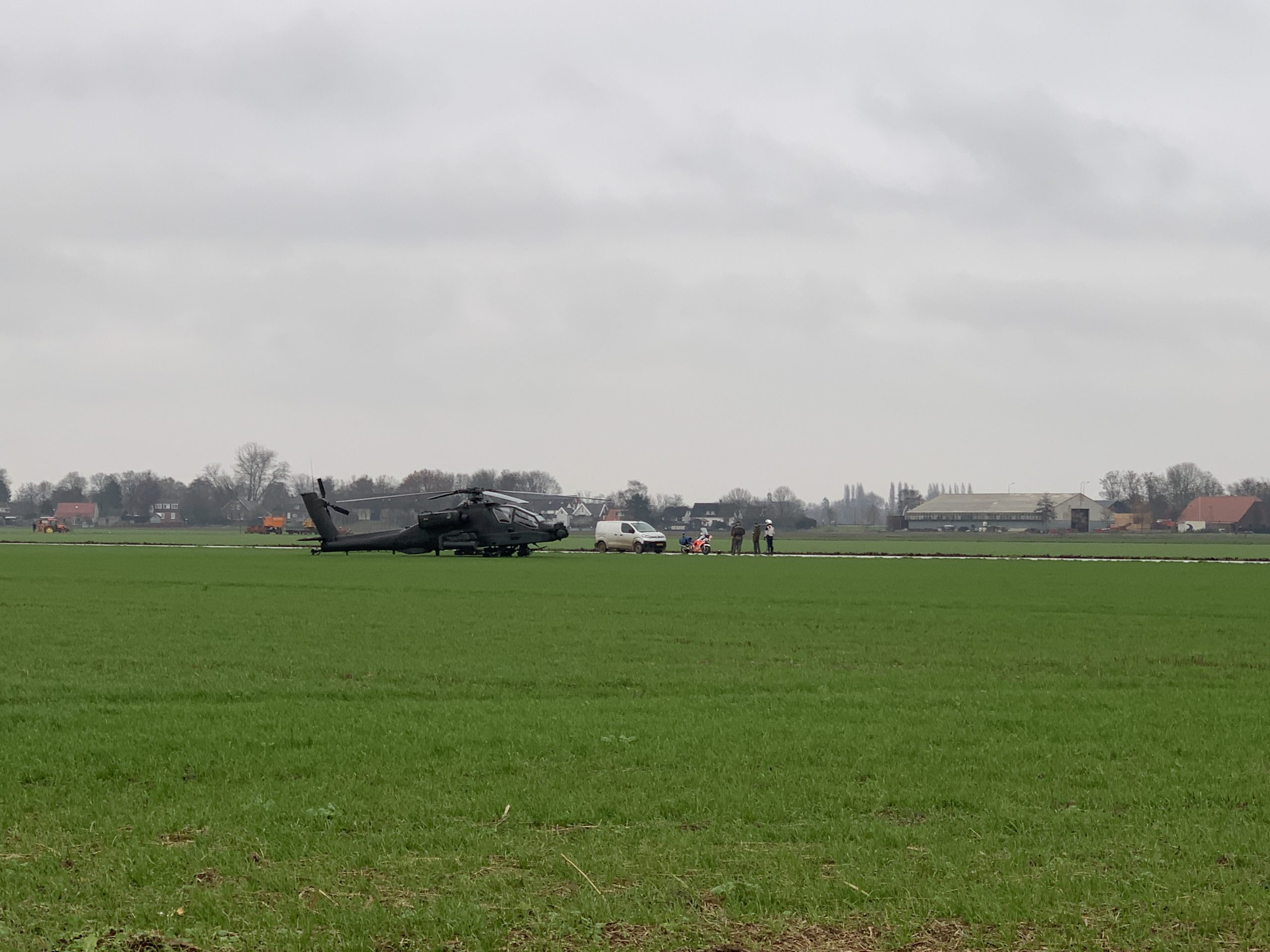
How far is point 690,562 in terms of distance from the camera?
55.2 metres

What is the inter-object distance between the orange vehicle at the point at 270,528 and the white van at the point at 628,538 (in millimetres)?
67566

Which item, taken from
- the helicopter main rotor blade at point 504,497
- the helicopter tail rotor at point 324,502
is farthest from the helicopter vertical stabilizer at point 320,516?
the helicopter main rotor blade at point 504,497

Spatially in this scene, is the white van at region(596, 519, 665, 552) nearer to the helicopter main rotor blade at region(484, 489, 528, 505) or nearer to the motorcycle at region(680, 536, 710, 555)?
the motorcycle at region(680, 536, 710, 555)

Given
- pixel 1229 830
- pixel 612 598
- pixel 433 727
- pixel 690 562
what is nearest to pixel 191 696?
pixel 433 727

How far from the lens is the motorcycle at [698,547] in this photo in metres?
70.8

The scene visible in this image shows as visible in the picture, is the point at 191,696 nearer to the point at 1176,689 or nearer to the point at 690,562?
the point at 1176,689

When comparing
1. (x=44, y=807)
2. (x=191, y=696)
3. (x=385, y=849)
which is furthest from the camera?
(x=191, y=696)

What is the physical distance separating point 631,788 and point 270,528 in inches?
5570

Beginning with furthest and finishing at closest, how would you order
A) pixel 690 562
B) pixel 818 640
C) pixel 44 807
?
1. pixel 690 562
2. pixel 818 640
3. pixel 44 807

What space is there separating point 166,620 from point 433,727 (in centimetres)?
1453

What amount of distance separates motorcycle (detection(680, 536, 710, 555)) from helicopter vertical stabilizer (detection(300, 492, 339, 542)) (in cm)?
1930

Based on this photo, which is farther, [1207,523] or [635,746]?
[1207,523]

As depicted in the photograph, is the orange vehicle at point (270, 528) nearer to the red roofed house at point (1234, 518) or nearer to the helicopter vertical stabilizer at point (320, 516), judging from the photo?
the helicopter vertical stabilizer at point (320, 516)

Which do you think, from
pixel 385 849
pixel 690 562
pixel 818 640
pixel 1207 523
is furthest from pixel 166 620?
pixel 1207 523
